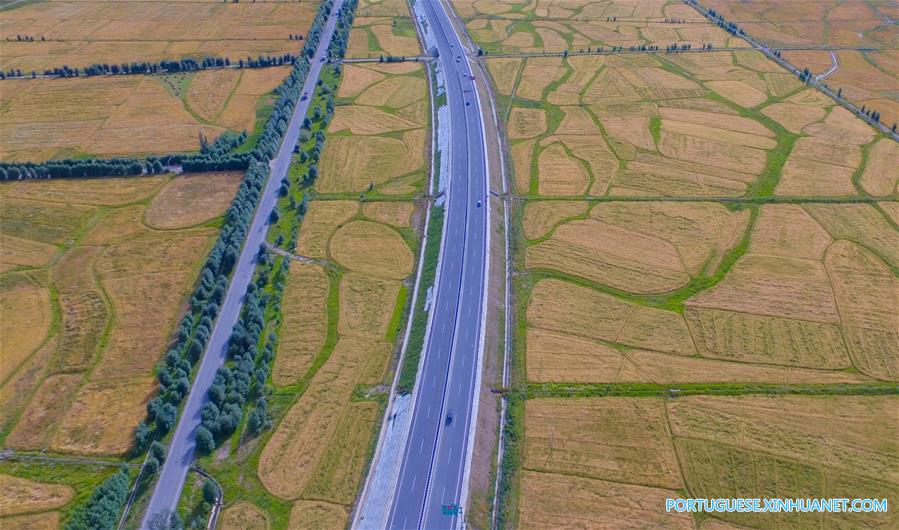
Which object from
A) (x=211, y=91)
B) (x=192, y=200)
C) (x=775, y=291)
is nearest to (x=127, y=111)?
(x=211, y=91)

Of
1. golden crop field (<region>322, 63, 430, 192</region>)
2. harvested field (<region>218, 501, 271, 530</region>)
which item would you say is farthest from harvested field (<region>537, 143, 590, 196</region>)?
harvested field (<region>218, 501, 271, 530</region>)

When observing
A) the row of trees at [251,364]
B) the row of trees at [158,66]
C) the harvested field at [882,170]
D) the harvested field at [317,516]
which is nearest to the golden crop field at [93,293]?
the row of trees at [251,364]

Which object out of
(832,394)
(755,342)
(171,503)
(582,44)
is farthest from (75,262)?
(582,44)

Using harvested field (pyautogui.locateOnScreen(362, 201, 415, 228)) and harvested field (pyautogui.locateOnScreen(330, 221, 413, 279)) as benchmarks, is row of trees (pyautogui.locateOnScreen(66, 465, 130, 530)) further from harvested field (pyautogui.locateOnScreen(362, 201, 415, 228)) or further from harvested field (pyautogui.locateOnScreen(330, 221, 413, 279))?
harvested field (pyautogui.locateOnScreen(362, 201, 415, 228))

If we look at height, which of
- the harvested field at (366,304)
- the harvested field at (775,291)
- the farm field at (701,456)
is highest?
the harvested field at (775,291)

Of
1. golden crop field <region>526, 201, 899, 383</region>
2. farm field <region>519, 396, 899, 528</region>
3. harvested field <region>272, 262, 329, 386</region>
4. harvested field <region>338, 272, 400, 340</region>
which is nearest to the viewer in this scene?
farm field <region>519, 396, 899, 528</region>

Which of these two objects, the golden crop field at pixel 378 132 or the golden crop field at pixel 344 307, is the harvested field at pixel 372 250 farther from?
the golden crop field at pixel 378 132

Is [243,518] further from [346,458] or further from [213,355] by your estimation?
[213,355]
